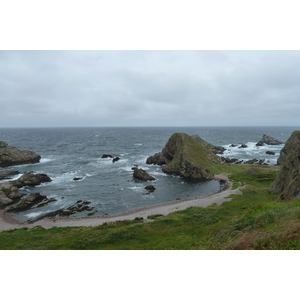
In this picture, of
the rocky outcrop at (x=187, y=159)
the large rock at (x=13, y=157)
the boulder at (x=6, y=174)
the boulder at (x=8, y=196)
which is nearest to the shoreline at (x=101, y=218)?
the boulder at (x=8, y=196)

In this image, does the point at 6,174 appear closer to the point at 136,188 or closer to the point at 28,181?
the point at 28,181

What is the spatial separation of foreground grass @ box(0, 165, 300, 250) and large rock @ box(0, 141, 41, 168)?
61.3m

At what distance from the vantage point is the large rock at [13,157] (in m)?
78.2

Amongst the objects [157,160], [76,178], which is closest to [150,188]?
[76,178]

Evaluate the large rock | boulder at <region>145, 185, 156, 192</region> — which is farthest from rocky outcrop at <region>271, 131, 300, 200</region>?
the large rock

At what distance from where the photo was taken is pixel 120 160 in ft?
288

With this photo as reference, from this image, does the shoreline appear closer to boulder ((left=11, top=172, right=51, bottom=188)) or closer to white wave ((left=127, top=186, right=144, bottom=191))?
white wave ((left=127, top=186, right=144, bottom=191))

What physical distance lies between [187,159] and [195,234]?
4526 cm

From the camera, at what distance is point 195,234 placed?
69.4 ft

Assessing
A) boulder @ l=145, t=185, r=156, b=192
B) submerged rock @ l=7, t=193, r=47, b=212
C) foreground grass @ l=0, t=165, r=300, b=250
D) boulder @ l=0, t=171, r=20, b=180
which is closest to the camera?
foreground grass @ l=0, t=165, r=300, b=250

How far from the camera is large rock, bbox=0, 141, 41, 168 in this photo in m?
78.2

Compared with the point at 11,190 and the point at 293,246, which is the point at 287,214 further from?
the point at 11,190

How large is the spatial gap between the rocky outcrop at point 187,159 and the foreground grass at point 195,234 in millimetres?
25212

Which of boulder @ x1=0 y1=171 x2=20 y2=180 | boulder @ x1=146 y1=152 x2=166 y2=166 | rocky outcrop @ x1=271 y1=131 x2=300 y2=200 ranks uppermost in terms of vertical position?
rocky outcrop @ x1=271 y1=131 x2=300 y2=200
